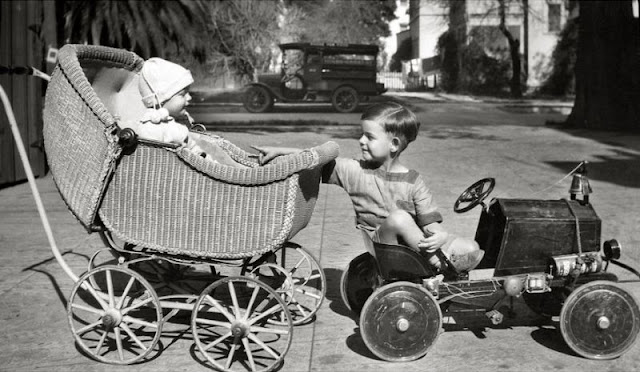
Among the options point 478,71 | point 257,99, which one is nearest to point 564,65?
point 478,71

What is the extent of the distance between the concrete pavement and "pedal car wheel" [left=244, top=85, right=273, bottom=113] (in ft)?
32.5

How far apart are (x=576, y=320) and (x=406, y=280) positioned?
30.4 inches

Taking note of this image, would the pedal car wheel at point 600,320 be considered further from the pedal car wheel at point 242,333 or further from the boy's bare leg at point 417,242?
the pedal car wheel at point 242,333

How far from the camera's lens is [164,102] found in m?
3.84

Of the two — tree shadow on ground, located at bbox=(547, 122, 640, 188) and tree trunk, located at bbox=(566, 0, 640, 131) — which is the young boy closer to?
tree shadow on ground, located at bbox=(547, 122, 640, 188)

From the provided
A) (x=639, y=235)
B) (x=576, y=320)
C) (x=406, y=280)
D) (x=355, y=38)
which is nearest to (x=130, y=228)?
(x=406, y=280)

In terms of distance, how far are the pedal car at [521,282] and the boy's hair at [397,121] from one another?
43 centimetres

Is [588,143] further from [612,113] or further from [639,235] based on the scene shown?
[639,235]

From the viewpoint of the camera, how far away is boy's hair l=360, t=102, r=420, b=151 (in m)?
3.59

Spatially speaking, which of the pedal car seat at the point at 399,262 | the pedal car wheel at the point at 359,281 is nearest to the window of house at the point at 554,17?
the pedal car wheel at the point at 359,281

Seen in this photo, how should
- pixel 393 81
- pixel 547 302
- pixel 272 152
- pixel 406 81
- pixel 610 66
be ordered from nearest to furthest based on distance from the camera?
pixel 272 152 → pixel 547 302 → pixel 610 66 → pixel 406 81 → pixel 393 81

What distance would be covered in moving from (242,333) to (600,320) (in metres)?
1.57

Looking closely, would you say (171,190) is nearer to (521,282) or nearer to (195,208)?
(195,208)

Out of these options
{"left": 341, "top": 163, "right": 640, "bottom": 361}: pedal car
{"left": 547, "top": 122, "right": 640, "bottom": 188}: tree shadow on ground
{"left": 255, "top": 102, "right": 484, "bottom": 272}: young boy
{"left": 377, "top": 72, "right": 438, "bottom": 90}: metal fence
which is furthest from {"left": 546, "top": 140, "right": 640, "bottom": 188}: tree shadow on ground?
{"left": 377, "top": 72, "right": 438, "bottom": 90}: metal fence
